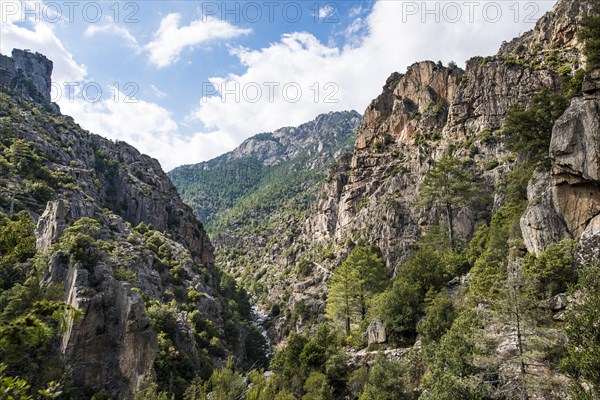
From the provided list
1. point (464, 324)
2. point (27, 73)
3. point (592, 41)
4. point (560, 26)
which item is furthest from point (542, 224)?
A: point (27, 73)

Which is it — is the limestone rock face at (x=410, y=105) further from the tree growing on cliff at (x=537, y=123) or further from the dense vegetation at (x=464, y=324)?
the tree growing on cliff at (x=537, y=123)

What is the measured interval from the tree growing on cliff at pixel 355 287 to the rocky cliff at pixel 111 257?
16.6 meters

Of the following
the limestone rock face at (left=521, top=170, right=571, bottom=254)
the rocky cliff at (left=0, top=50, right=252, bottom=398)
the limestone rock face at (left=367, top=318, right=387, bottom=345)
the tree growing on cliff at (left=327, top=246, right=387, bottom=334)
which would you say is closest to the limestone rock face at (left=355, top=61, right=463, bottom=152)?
the tree growing on cliff at (left=327, top=246, right=387, bottom=334)

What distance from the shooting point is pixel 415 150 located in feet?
256

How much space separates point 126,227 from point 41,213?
1484 centimetres

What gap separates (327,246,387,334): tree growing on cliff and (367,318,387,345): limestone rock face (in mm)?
9548

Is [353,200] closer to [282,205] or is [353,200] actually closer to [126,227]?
[126,227]

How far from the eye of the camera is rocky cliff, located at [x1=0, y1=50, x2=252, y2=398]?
32.0 metres

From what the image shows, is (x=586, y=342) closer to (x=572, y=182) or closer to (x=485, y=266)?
(x=485, y=266)

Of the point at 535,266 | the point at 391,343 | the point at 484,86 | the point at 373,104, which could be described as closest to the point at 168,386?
the point at 391,343

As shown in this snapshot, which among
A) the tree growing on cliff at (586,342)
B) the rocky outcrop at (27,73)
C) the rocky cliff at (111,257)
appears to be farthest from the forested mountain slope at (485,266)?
the rocky outcrop at (27,73)

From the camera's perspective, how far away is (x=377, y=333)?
28531 mm

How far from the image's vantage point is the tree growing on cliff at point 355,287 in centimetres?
3975

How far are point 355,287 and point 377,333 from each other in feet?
37.3
